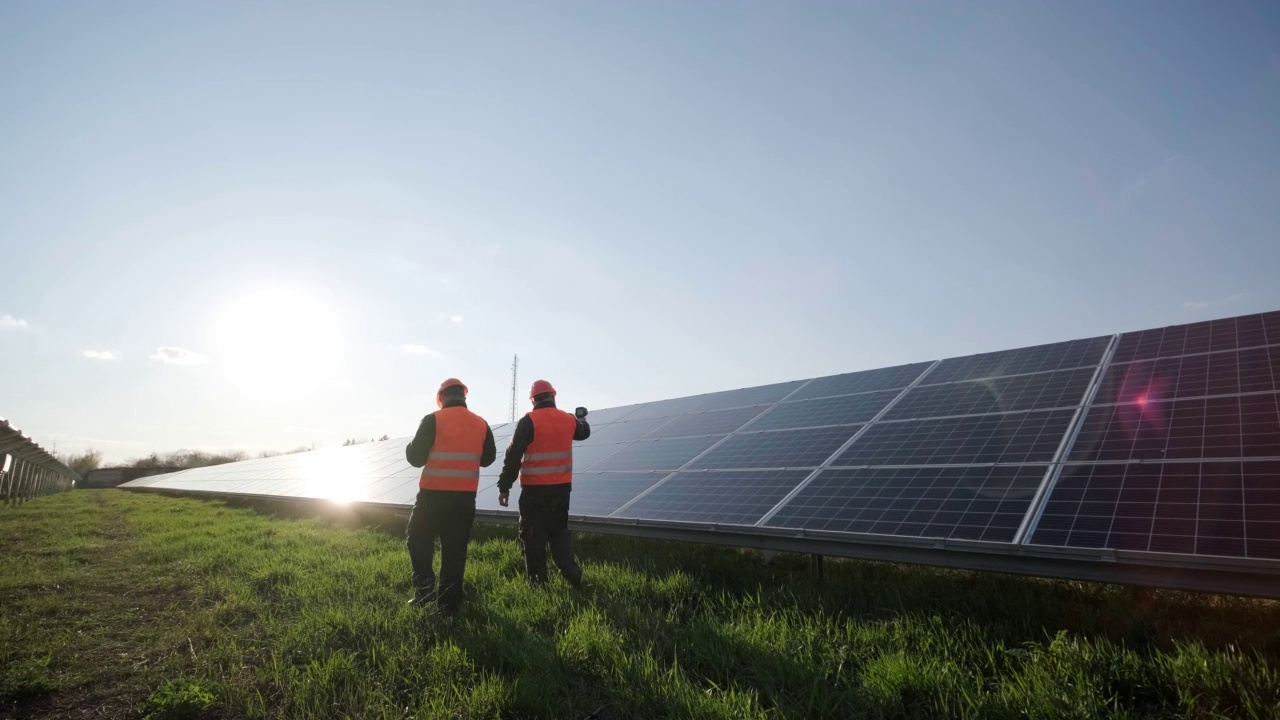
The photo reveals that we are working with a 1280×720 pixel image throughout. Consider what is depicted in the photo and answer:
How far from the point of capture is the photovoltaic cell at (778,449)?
7945mm

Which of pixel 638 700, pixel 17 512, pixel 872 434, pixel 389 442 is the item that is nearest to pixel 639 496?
pixel 872 434

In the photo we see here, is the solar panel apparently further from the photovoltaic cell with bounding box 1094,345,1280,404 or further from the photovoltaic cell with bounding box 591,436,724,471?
the photovoltaic cell with bounding box 1094,345,1280,404

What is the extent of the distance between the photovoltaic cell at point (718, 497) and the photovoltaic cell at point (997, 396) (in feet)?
6.84

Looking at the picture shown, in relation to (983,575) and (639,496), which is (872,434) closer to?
(983,575)

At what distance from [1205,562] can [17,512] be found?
96.4 feet

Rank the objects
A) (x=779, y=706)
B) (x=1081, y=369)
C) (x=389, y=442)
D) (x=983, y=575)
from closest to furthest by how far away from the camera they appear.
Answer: (x=779, y=706)
(x=983, y=575)
(x=1081, y=369)
(x=389, y=442)

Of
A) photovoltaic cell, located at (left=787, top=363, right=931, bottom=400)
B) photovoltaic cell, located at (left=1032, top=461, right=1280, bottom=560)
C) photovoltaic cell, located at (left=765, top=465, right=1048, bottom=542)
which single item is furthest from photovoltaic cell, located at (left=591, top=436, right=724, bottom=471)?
photovoltaic cell, located at (left=1032, top=461, right=1280, bottom=560)

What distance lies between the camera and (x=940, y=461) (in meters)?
6.49

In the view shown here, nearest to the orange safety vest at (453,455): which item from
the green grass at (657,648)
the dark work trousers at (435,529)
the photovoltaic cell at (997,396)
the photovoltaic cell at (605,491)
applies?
the dark work trousers at (435,529)

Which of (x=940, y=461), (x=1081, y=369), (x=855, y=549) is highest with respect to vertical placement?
(x=1081, y=369)

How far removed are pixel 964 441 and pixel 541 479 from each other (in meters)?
4.56

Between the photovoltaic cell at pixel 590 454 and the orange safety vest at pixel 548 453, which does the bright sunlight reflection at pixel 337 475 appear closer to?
the photovoltaic cell at pixel 590 454

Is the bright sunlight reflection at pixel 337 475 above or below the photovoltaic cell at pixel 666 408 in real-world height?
below

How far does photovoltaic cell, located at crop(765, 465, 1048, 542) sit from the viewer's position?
5.12 m
